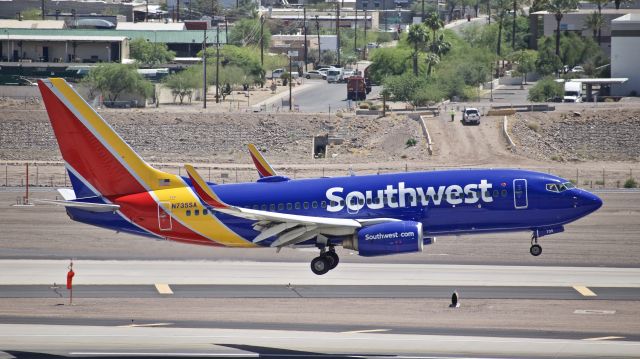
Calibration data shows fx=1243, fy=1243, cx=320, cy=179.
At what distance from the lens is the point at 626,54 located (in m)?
162

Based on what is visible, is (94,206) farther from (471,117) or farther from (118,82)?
(118,82)

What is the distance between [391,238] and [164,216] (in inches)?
438

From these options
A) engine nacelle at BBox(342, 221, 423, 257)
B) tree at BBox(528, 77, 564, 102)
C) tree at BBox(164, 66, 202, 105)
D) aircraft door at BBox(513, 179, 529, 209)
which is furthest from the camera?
tree at BBox(164, 66, 202, 105)

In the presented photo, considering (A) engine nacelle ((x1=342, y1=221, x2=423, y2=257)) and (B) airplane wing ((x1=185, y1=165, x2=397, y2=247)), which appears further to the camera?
(B) airplane wing ((x1=185, y1=165, x2=397, y2=247))

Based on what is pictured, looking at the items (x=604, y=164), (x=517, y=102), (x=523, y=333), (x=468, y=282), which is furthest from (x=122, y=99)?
(x=523, y=333)

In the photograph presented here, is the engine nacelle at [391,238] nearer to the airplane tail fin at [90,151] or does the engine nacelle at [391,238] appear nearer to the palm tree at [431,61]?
the airplane tail fin at [90,151]

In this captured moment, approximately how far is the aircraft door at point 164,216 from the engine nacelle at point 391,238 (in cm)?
927

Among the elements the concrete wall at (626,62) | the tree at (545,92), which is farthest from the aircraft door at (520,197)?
the concrete wall at (626,62)

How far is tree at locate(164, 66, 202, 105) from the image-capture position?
160 meters

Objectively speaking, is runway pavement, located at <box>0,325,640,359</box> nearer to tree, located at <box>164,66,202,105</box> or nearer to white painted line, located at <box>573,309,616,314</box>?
white painted line, located at <box>573,309,616,314</box>

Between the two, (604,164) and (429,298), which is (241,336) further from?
(604,164)

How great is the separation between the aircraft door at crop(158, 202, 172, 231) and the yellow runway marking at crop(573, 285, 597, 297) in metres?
21.4

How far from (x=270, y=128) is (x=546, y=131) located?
28.6 m

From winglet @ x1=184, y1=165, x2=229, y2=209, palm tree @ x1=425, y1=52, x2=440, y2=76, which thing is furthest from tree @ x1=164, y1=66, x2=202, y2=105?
winglet @ x1=184, y1=165, x2=229, y2=209
